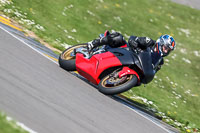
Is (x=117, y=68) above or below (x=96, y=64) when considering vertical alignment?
above

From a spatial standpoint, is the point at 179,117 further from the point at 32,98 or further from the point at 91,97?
the point at 32,98

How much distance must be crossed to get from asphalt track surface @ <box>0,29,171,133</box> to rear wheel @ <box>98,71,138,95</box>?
20 cm

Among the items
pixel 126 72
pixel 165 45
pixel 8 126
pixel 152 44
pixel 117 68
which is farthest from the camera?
pixel 152 44

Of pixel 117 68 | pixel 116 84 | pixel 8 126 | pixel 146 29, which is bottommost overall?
pixel 8 126

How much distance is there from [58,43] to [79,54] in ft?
11.5

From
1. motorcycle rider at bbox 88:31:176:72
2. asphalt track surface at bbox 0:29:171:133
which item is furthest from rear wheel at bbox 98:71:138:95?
motorcycle rider at bbox 88:31:176:72

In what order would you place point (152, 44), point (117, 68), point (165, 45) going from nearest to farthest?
point (117, 68) < point (165, 45) < point (152, 44)

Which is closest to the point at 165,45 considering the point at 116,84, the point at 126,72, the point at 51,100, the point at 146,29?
the point at 126,72

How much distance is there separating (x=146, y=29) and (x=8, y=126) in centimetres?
1431

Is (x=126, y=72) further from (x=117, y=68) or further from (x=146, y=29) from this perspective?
(x=146, y=29)

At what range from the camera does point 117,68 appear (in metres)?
8.15

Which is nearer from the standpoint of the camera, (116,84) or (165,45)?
(116,84)

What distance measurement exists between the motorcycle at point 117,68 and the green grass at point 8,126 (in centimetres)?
366

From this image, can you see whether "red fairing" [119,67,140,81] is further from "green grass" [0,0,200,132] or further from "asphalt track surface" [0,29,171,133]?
"green grass" [0,0,200,132]
